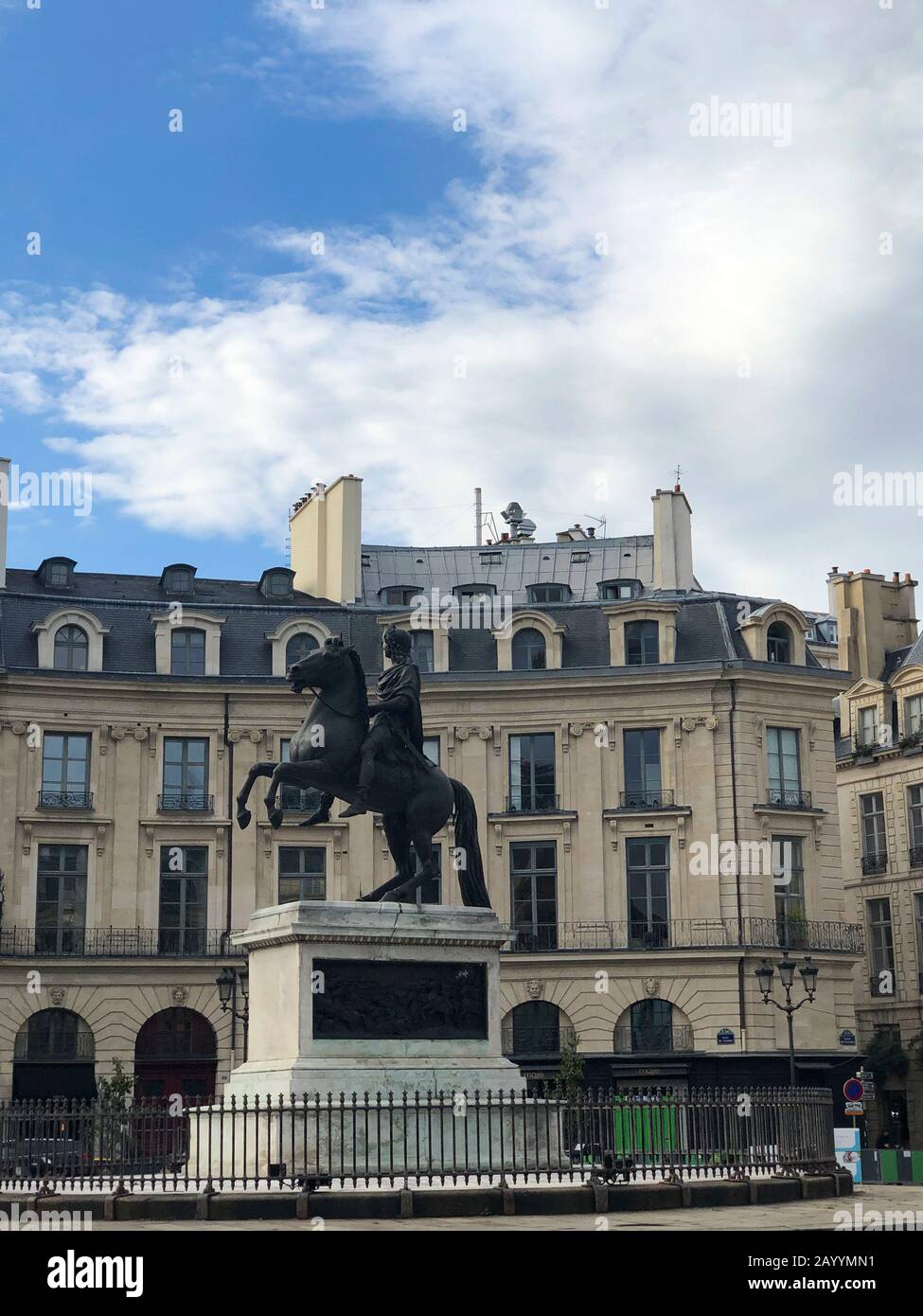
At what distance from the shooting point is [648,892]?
54.1 m

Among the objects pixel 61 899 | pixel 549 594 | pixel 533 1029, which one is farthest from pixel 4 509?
pixel 533 1029

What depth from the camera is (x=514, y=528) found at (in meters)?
78.6

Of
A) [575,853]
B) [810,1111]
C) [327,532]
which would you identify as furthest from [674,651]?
[810,1111]

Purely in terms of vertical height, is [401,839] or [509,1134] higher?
[401,839]

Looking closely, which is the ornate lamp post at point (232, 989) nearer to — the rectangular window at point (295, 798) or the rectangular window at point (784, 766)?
the rectangular window at point (295, 798)

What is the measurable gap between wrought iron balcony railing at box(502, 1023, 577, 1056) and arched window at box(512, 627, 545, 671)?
34.9 ft

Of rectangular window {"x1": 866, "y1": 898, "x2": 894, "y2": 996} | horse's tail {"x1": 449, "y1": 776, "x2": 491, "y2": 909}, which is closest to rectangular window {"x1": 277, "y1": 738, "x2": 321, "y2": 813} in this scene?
rectangular window {"x1": 866, "y1": 898, "x2": 894, "y2": 996}

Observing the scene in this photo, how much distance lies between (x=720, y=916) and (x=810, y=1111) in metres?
29.8

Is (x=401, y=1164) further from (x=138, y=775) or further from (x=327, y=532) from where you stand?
(x=327, y=532)

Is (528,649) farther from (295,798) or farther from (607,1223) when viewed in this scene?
(607,1223)

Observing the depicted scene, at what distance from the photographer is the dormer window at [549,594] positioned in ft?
203

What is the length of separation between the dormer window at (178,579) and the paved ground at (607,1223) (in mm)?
42010

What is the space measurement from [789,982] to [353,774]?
22325mm

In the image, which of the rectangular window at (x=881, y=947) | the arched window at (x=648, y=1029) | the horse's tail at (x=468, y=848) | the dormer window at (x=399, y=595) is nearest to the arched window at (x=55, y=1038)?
the arched window at (x=648, y=1029)
